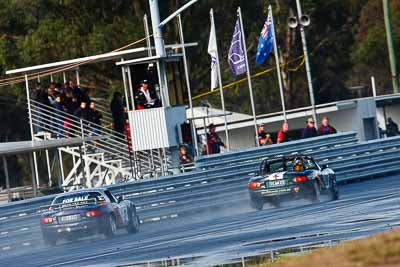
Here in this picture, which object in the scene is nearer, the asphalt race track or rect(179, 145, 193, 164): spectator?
the asphalt race track

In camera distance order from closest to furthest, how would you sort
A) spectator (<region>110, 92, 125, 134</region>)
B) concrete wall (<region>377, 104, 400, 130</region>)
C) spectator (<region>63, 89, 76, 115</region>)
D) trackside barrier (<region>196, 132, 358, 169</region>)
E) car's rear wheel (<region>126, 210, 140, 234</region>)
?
car's rear wheel (<region>126, 210, 140, 234</region>)
trackside barrier (<region>196, 132, 358, 169</region>)
spectator (<region>110, 92, 125, 134</region>)
spectator (<region>63, 89, 76, 115</region>)
concrete wall (<region>377, 104, 400, 130</region>)

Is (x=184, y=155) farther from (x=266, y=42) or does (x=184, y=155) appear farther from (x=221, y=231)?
(x=221, y=231)

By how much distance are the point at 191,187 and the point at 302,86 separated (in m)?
46.8

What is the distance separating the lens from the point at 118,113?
3978 cm

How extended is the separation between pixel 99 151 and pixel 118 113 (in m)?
2.14

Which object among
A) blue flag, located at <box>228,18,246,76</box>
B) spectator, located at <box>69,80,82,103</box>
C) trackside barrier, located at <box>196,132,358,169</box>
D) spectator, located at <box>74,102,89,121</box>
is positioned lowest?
trackside barrier, located at <box>196,132,358,169</box>

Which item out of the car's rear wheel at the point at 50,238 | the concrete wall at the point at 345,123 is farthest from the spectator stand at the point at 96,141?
the car's rear wheel at the point at 50,238

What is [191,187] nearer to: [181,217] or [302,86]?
[181,217]

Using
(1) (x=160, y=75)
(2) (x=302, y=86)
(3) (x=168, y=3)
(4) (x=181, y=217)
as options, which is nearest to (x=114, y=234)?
(4) (x=181, y=217)

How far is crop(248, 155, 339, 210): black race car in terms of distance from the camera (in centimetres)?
3106

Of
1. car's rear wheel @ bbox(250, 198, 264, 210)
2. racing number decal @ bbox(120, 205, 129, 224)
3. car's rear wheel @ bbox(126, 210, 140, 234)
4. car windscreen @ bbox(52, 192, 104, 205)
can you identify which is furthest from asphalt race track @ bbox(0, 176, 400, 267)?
car windscreen @ bbox(52, 192, 104, 205)

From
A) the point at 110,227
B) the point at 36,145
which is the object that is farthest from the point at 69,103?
the point at 110,227

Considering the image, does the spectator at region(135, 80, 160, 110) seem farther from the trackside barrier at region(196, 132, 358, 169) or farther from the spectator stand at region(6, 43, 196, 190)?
the trackside barrier at region(196, 132, 358, 169)

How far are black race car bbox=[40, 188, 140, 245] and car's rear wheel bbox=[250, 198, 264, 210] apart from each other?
3947 mm
